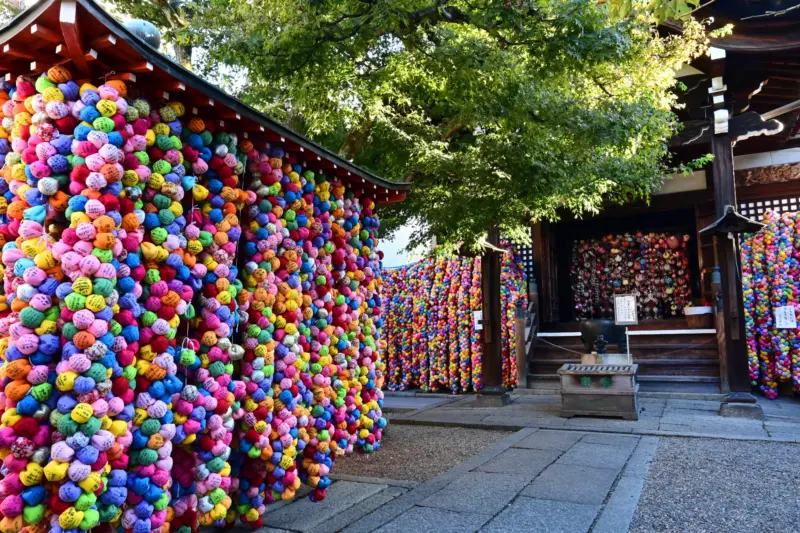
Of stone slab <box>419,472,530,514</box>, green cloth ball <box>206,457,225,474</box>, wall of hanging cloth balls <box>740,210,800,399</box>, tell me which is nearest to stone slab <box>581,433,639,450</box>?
stone slab <box>419,472,530,514</box>

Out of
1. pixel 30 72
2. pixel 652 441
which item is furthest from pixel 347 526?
pixel 652 441

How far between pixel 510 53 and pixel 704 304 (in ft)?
26.7

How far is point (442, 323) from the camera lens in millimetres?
10008

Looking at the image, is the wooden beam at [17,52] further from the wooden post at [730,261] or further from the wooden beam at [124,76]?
the wooden post at [730,261]

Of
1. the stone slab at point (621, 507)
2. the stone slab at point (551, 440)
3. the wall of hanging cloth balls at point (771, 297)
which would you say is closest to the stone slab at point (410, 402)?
the stone slab at point (551, 440)

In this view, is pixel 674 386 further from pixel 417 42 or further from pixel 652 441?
pixel 417 42

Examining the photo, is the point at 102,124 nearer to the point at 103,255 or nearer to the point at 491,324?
the point at 103,255

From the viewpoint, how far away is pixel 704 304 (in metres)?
11.0

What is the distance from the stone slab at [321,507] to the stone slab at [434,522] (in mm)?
474

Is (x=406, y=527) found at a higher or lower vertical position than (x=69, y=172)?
lower

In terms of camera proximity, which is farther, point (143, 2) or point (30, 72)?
point (143, 2)

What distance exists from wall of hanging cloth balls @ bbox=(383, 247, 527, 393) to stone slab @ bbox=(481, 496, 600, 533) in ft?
18.8

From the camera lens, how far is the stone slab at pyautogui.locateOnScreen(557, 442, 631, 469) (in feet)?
15.4

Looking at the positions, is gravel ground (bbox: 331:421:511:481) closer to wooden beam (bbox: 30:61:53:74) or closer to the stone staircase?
the stone staircase
